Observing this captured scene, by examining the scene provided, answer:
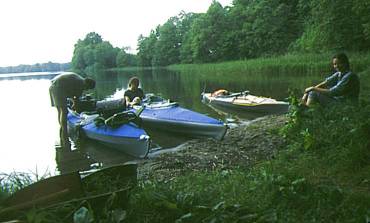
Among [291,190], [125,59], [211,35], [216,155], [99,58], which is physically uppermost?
[211,35]

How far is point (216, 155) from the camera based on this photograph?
7.21 m

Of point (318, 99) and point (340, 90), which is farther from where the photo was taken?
point (318, 99)

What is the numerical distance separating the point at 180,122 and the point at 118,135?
174cm

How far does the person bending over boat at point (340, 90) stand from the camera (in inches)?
266

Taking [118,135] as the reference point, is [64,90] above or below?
above

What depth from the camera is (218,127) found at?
8.64 m

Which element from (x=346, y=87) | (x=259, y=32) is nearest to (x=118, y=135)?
(x=346, y=87)

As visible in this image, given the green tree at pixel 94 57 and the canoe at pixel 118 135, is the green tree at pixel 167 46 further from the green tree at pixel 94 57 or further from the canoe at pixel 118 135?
the canoe at pixel 118 135

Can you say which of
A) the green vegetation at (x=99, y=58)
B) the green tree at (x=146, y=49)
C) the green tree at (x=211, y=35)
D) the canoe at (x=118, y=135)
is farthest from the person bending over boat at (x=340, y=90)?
the green vegetation at (x=99, y=58)

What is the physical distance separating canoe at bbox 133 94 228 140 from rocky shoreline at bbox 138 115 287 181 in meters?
0.24

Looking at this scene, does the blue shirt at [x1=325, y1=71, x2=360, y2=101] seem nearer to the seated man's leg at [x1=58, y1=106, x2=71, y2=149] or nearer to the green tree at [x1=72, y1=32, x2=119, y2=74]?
the seated man's leg at [x1=58, y1=106, x2=71, y2=149]

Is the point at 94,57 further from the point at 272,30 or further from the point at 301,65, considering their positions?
the point at 301,65

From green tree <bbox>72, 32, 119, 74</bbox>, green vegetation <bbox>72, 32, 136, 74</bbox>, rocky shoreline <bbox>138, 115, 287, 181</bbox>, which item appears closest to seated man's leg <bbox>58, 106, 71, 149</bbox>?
rocky shoreline <bbox>138, 115, 287, 181</bbox>

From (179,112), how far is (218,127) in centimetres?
159
